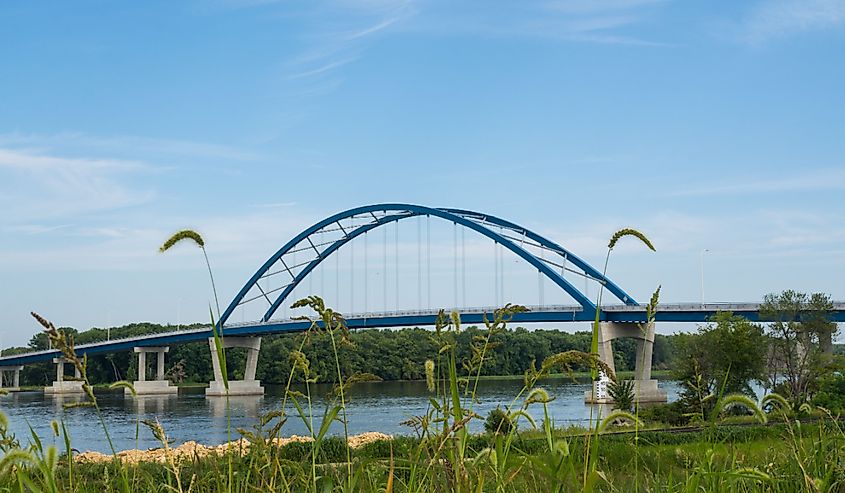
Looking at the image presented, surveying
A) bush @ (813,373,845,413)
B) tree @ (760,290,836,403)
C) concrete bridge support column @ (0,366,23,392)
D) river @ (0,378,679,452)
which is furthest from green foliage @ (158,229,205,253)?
concrete bridge support column @ (0,366,23,392)

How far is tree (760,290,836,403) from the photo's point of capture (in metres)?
39.0

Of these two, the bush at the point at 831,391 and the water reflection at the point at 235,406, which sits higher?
the bush at the point at 831,391

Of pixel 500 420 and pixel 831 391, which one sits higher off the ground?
pixel 500 420

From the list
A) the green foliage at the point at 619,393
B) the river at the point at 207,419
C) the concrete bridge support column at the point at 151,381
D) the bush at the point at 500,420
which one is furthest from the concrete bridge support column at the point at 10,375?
the bush at the point at 500,420

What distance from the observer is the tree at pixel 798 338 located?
39.0m

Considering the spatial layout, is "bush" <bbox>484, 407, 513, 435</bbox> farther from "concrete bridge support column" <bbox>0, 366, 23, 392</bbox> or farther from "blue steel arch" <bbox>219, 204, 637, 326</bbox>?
"concrete bridge support column" <bbox>0, 366, 23, 392</bbox>

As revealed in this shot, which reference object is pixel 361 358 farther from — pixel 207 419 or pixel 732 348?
pixel 732 348

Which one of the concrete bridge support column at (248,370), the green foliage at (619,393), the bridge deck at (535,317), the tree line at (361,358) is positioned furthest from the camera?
the tree line at (361,358)

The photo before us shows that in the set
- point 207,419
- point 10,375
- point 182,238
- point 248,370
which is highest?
point 182,238

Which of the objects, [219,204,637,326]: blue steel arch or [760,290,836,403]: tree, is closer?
[760,290,836,403]: tree

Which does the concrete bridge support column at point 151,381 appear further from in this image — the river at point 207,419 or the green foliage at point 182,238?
the green foliage at point 182,238

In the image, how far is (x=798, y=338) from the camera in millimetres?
41562

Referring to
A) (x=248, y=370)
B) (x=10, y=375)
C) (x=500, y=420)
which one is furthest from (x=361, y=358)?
(x=500, y=420)

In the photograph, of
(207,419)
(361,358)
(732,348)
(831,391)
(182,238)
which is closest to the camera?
(182,238)
